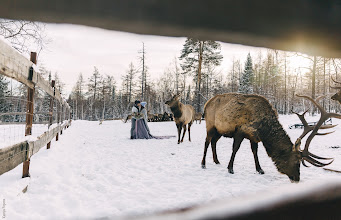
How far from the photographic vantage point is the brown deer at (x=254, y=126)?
10.0 feet

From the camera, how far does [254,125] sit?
3.65 m

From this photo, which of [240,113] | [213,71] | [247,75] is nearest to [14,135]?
[213,71]

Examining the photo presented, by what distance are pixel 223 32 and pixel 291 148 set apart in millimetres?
3252

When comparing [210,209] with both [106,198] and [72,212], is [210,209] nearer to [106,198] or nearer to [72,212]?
[72,212]

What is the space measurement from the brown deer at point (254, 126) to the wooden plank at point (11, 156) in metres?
3.27

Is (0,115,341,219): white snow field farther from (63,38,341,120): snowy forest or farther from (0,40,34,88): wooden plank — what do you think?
(0,40,34,88): wooden plank

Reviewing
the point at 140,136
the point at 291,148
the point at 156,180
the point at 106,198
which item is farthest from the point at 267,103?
the point at 140,136

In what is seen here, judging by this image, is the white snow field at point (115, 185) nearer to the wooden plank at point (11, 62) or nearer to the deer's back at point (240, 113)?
the deer's back at point (240, 113)

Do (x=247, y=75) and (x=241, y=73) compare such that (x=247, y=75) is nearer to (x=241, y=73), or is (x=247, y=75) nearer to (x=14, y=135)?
(x=241, y=73)

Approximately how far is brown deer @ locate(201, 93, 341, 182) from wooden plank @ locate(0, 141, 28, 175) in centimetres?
327

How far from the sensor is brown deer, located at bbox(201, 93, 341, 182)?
3.05m

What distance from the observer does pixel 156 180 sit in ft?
11.2

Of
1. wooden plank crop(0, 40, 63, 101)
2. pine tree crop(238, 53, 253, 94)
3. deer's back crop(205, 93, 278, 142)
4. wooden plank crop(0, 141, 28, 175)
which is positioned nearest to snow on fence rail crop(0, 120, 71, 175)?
wooden plank crop(0, 141, 28, 175)

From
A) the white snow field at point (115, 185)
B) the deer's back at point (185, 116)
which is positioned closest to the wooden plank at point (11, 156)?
the white snow field at point (115, 185)
